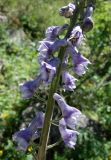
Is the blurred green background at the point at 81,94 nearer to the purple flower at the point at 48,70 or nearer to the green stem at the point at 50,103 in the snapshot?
the green stem at the point at 50,103

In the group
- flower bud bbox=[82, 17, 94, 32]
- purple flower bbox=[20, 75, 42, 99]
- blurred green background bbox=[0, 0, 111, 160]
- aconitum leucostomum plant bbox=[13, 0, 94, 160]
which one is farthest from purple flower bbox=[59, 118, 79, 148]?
blurred green background bbox=[0, 0, 111, 160]

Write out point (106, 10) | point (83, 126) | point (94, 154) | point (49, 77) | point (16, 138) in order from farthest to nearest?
1. point (106, 10)
2. point (83, 126)
3. point (94, 154)
4. point (16, 138)
5. point (49, 77)

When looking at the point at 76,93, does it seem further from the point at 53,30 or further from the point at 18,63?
the point at 53,30

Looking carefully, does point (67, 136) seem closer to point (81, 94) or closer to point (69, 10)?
point (69, 10)

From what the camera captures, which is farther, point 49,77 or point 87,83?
point 87,83

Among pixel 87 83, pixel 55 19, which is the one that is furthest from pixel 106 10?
pixel 55 19

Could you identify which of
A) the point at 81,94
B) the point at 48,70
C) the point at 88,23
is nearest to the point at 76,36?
the point at 88,23
